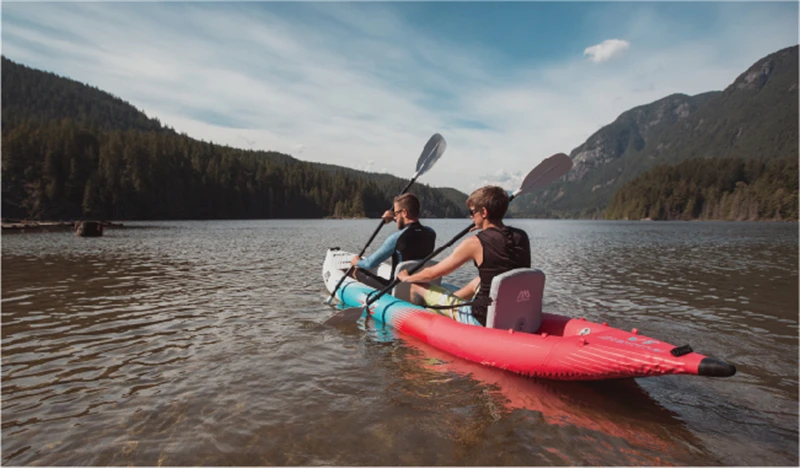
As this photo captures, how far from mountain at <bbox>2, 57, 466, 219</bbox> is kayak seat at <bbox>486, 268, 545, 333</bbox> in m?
94.8

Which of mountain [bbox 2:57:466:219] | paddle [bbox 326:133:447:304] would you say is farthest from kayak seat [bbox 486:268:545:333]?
mountain [bbox 2:57:466:219]

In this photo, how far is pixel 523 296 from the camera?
5.88 metres

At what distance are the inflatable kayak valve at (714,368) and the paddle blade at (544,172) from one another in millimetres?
4798

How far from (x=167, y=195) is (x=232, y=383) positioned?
105 m

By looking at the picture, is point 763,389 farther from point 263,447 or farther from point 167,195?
point 167,195

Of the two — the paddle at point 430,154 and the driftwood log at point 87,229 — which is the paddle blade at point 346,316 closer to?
the paddle at point 430,154

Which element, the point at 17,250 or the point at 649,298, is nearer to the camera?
the point at 649,298

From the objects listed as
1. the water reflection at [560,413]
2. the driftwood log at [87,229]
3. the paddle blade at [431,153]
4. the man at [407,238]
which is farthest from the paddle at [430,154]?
the driftwood log at [87,229]

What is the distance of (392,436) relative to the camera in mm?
4246

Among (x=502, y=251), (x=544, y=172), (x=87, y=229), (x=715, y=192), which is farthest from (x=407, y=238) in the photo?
(x=715, y=192)

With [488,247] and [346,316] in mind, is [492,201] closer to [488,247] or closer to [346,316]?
[488,247]

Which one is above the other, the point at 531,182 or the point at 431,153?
the point at 431,153

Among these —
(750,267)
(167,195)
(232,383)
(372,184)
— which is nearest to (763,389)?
(232,383)

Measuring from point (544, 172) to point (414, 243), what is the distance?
3.05 m
